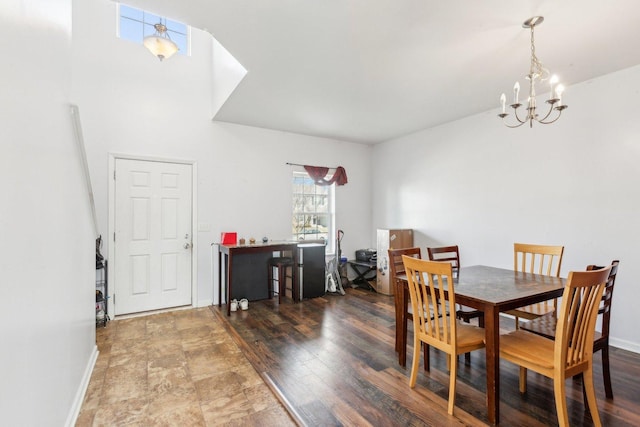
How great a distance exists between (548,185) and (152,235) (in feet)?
16.1

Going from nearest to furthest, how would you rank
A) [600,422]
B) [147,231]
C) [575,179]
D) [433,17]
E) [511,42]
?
[600,422] < [433,17] < [511,42] < [575,179] < [147,231]

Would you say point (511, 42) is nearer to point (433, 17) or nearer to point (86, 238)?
point (433, 17)

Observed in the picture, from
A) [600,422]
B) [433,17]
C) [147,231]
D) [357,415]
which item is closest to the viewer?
[600,422]

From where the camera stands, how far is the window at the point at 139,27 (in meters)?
3.98

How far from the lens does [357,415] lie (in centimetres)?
197

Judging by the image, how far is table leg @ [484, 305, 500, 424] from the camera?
74.0 inches

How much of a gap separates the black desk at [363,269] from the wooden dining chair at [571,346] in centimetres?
347

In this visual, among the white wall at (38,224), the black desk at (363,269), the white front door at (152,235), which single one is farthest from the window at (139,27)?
the black desk at (363,269)

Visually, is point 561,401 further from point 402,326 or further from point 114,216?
point 114,216

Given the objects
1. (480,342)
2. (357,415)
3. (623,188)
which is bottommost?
(357,415)

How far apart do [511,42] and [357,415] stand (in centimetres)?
301

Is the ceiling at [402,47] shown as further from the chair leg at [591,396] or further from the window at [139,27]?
the chair leg at [591,396]

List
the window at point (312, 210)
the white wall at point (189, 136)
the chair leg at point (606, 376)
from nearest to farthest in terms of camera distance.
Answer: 1. the chair leg at point (606, 376)
2. the white wall at point (189, 136)
3. the window at point (312, 210)

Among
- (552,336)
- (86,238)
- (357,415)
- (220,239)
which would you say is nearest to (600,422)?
(552,336)
